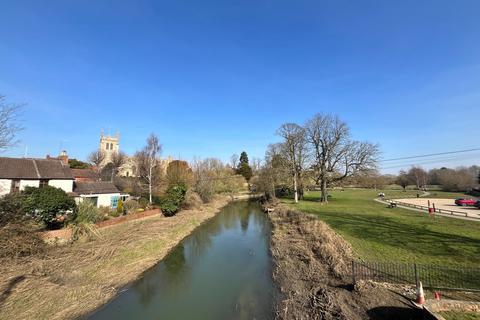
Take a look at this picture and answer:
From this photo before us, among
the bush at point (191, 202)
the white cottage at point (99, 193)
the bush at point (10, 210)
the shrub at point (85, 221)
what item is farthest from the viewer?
the bush at point (191, 202)

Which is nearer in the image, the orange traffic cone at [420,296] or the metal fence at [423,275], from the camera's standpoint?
the orange traffic cone at [420,296]

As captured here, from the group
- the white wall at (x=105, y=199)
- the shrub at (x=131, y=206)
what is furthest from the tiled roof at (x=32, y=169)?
the shrub at (x=131, y=206)

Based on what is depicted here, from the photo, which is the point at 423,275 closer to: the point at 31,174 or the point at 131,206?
the point at 131,206

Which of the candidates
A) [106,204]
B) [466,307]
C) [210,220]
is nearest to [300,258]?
[466,307]

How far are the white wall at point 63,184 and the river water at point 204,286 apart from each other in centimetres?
1506

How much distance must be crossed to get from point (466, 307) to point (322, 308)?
422cm

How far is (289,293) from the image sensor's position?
9992mm

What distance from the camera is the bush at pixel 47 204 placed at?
15.7 meters

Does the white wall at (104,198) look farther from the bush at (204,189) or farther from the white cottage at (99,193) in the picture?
the bush at (204,189)

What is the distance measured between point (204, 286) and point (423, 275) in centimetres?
966

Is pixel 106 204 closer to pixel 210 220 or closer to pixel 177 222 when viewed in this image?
pixel 177 222

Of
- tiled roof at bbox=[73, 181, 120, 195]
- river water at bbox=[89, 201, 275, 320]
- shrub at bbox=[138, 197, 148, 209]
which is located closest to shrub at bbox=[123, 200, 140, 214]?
shrub at bbox=[138, 197, 148, 209]

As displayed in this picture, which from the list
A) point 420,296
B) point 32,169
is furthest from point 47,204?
point 420,296

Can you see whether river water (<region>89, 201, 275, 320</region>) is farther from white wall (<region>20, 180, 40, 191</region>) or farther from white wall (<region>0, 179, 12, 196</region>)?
white wall (<region>0, 179, 12, 196</region>)
